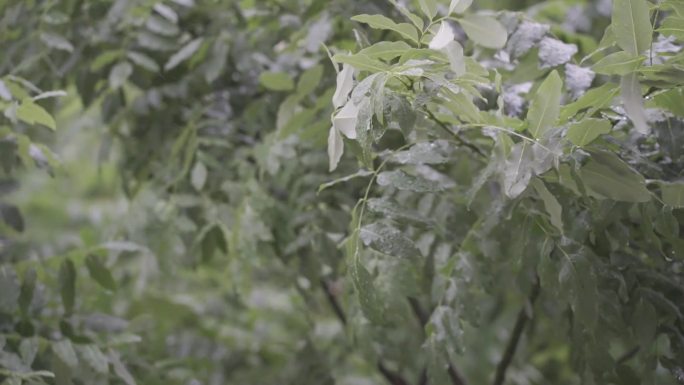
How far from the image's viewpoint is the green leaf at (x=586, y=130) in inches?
28.5

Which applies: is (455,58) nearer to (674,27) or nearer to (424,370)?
(674,27)

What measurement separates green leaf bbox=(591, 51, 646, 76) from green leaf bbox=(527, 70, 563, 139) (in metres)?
0.05

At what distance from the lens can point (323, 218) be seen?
1.14m

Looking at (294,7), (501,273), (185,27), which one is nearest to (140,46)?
(185,27)

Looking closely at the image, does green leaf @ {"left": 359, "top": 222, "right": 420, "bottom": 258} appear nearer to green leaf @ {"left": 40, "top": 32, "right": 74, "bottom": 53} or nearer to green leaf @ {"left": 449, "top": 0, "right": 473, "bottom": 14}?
green leaf @ {"left": 449, "top": 0, "right": 473, "bottom": 14}

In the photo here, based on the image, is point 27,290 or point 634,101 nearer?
point 634,101

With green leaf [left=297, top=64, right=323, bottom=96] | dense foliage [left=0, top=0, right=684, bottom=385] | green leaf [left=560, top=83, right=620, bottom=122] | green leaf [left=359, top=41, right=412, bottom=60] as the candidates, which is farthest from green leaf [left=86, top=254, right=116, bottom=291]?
green leaf [left=560, top=83, right=620, bottom=122]

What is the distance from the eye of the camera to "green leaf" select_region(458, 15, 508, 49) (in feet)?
2.36

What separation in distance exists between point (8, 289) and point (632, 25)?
2.61 ft

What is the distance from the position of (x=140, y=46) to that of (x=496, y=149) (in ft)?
2.38

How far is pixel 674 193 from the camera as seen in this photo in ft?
2.53

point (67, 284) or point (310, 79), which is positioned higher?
point (310, 79)

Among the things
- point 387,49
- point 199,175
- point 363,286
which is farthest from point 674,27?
point 199,175

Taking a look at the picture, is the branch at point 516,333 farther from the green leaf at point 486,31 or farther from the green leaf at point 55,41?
the green leaf at point 55,41
